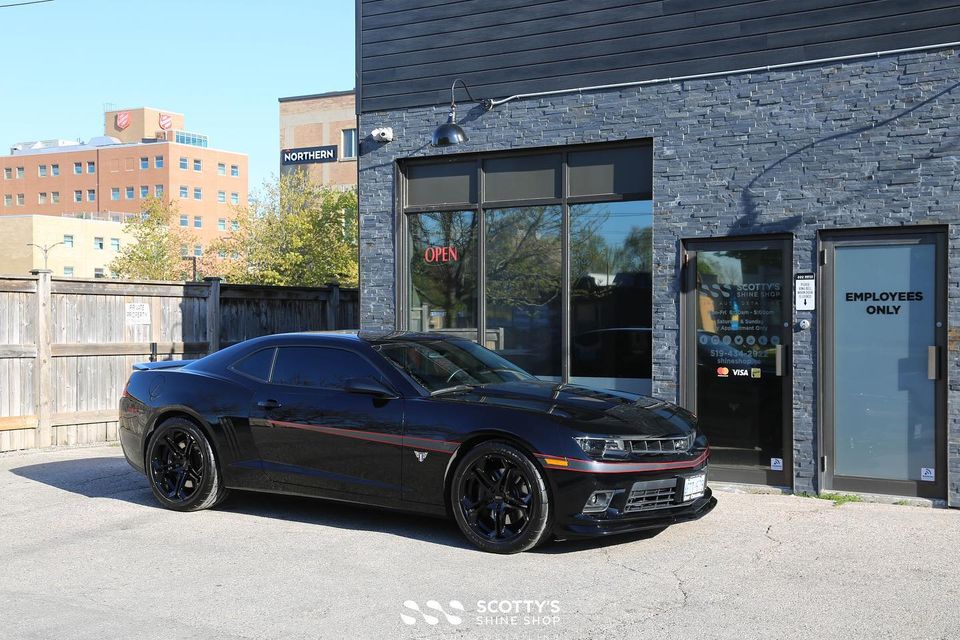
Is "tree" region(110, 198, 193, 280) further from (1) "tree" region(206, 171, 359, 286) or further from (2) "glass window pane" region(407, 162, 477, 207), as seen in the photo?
(2) "glass window pane" region(407, 162, 477, 207)

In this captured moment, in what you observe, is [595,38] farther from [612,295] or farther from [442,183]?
[612,295]

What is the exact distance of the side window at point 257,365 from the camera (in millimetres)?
7791

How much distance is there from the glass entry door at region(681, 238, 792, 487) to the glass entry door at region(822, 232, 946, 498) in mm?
404

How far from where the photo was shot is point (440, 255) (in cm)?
1088

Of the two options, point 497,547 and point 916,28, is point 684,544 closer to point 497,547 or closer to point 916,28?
point 497,547

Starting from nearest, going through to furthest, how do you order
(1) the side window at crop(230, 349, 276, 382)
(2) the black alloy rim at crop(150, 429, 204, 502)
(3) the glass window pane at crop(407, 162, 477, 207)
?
1. (1) the side window at crop(230, 349, 276, 382)
2. (2) the black alloy rim at crop(150, 429, 204, 502)
3. (3) the glass window pane at crop(407, 162, 477, 207)

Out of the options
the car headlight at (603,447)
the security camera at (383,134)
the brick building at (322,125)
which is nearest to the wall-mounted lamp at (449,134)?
the security camera at (383,134)

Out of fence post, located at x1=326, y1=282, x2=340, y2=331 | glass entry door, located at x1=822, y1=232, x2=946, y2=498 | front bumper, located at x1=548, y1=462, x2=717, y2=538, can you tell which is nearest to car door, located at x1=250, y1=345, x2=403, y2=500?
front bumper, located at x1=548, y1=462, x2=717, y2=538

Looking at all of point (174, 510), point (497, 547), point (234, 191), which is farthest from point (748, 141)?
point (234, 191)

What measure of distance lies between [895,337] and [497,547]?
4.19m

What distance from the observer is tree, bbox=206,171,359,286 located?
1430 inches

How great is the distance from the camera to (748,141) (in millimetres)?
9117

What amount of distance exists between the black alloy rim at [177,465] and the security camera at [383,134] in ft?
14.2
